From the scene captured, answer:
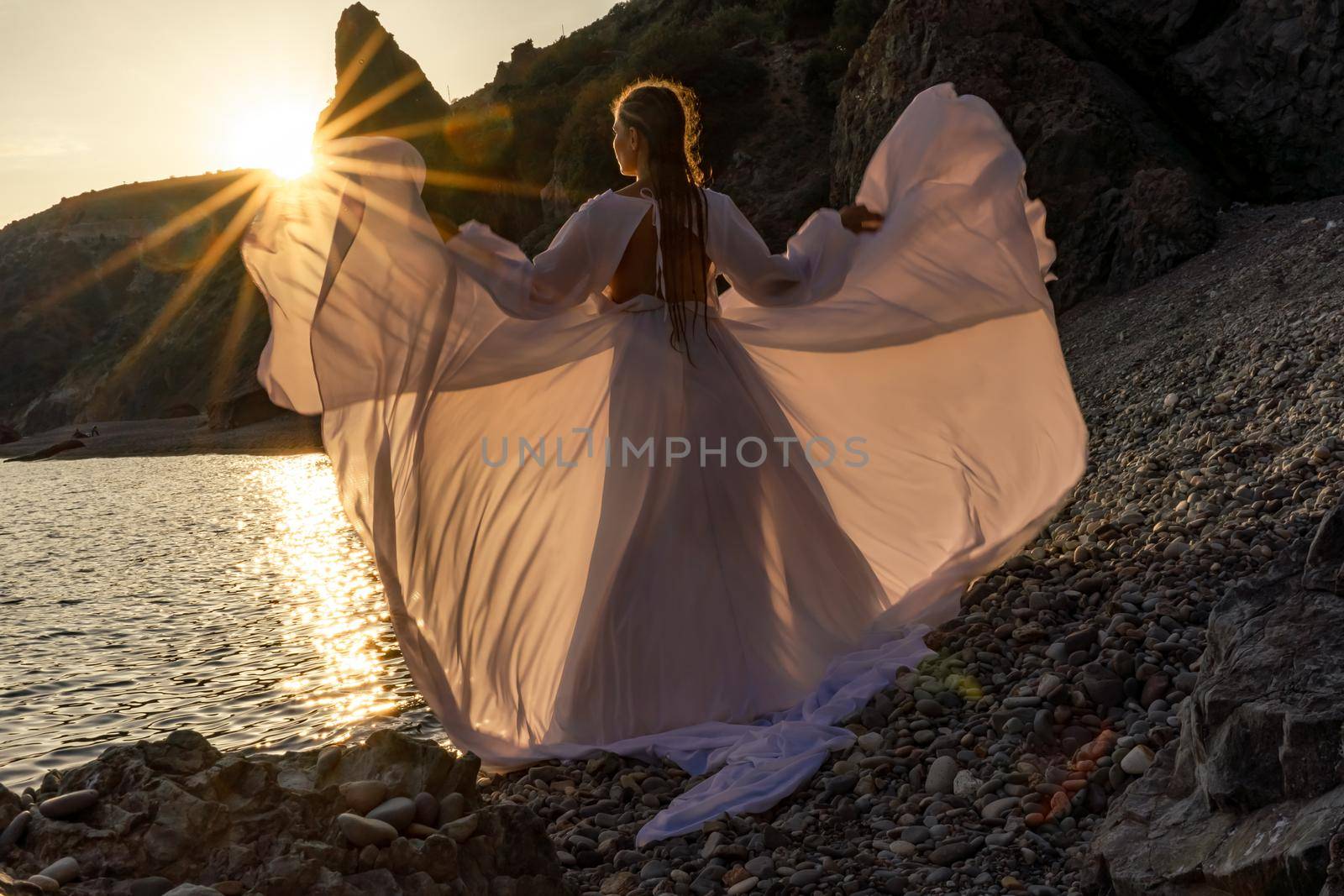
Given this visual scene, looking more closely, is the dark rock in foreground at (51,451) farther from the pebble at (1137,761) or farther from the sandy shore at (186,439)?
the pebble at (1137,761)

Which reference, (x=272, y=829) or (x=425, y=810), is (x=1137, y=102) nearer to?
(x=425, y=810)

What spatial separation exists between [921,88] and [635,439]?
35.3 feet

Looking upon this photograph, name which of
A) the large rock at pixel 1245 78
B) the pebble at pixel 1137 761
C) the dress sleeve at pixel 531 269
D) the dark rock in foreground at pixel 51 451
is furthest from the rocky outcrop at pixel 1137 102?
the dark rock in foreground at pixel 51 451

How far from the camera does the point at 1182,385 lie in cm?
806

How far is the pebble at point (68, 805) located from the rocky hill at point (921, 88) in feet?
36.6

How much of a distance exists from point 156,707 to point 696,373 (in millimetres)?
3720

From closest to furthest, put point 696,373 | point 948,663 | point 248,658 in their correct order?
point 948,663
point 696,373
point 248,658

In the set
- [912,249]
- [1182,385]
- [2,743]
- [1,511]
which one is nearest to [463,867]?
[912,249]

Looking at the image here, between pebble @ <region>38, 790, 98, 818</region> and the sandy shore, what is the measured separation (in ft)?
82.8

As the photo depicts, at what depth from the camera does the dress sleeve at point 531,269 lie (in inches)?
166

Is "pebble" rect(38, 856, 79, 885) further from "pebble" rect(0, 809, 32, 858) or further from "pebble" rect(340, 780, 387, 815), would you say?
"pebble" rect(340, 780, 387, 815)

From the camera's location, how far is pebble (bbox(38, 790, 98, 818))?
2699 millimetres

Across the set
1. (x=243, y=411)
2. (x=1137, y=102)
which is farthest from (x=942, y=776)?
(x=243, y=411)

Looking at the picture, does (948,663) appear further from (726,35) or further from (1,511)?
(726,35)
